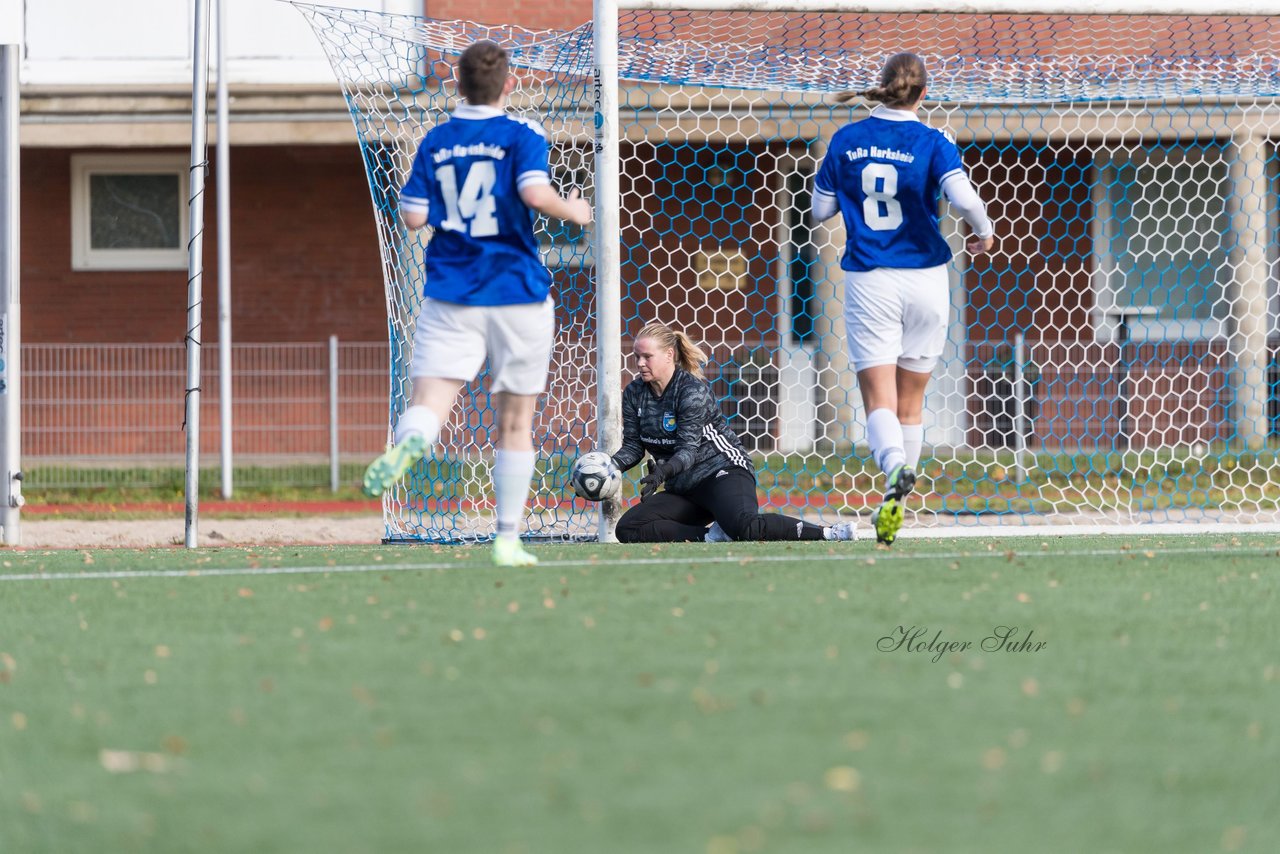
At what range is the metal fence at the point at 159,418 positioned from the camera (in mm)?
14375

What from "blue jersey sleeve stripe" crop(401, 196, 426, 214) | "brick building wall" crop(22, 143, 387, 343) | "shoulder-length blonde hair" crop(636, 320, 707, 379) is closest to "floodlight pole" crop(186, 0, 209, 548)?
"shoulder-length blonde hair" crop(636, 320, 707, 379)

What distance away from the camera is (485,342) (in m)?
5.66

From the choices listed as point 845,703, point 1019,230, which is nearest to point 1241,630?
point 845,703

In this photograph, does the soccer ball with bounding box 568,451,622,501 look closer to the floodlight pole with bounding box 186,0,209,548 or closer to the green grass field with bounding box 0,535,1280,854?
the floodlight pole with bounding box 186,0,209,548

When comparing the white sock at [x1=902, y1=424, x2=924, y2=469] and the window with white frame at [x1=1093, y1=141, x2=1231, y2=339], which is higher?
the window with white frame at [x1=1093, y1=141, x2=1231, y2=339]

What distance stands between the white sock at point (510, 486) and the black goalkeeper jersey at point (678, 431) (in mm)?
1933

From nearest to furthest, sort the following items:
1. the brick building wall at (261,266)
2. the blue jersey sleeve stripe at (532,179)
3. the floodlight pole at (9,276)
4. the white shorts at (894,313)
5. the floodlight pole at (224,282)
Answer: the blue jersey sleeve stripe at (532,179), the white shorts at (894,313), the floodlight pole at (9,276), the floodlight pole at (224,282), the brick building wall at (261,266)

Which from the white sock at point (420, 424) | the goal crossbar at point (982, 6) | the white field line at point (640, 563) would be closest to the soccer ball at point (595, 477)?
the white field line at point (640, 563)

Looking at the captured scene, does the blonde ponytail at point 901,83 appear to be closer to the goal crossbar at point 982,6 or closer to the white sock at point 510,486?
the goal crossbar at point 982,6

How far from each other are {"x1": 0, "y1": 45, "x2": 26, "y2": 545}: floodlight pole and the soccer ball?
2945 mm

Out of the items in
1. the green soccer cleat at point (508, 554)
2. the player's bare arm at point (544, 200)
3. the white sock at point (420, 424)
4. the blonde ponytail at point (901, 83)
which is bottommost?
the green soccer cleat at point (508, 554)

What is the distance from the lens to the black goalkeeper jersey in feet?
25.5

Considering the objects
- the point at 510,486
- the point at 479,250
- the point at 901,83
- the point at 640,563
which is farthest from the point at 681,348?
the point at 479,250

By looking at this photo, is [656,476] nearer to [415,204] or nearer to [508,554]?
[508,554]
